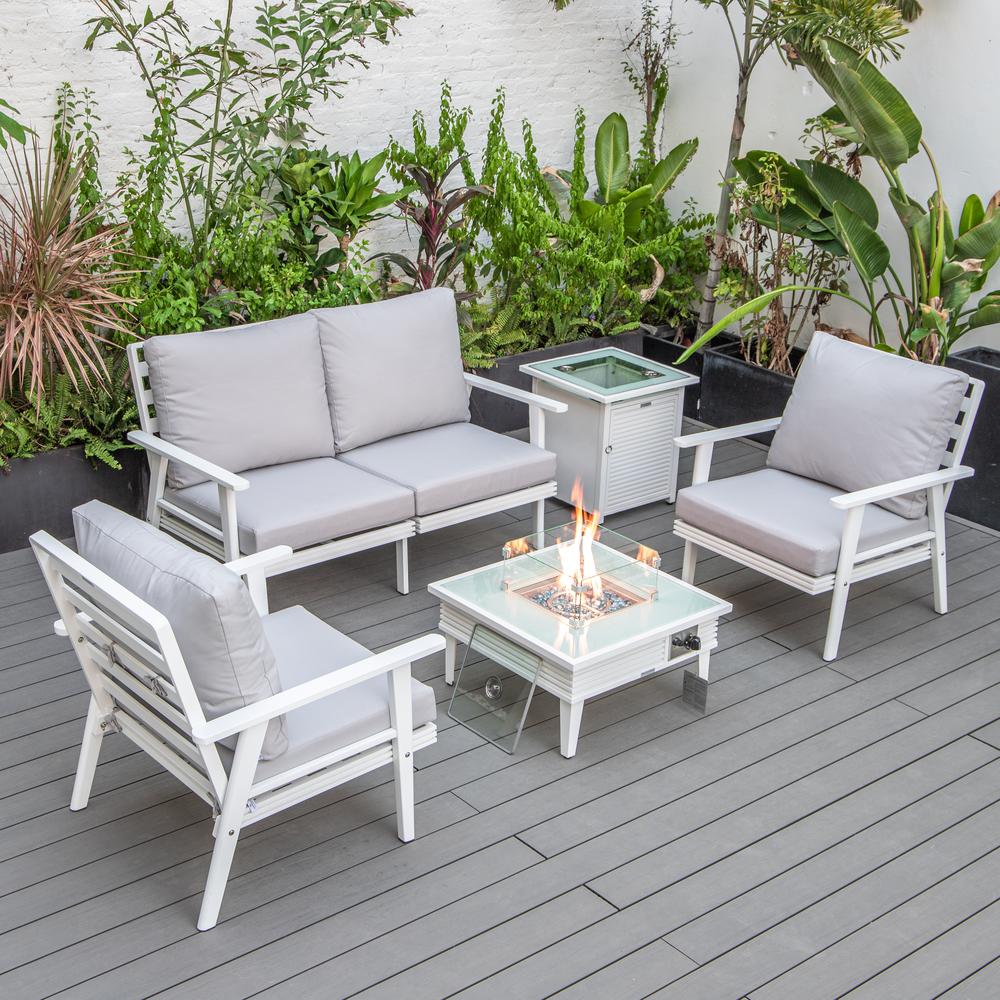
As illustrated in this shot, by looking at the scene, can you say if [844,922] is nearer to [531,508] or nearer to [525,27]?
[531,508]

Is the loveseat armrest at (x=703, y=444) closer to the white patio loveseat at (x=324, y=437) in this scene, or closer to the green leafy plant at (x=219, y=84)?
the white patio loveseat at (x=324, y=437)

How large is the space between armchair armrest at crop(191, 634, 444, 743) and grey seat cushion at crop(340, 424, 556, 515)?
64.0 inches

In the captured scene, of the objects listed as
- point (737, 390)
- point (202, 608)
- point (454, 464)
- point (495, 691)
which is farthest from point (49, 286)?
point (737, 390)

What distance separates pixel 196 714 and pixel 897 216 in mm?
4633

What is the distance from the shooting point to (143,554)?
2.96 meters

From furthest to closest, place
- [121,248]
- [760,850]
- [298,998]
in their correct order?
1. [121,248]
2. [760,850]
3. [298,998]

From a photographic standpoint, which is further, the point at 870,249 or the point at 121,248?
the point at 870,249

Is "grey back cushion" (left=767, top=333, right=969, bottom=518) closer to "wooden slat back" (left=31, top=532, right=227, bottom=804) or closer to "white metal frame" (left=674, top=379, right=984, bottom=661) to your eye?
"white metal frame" (left=674, top=379, right=984, bottom=661)

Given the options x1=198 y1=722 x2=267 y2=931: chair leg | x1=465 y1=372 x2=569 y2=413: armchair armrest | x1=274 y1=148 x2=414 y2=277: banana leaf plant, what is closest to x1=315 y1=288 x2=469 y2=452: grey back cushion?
x1=465 y1=372 x2=569 y2=413: armchair armrest

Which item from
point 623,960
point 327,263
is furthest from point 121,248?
point 623,960

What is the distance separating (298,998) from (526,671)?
130 centimetres

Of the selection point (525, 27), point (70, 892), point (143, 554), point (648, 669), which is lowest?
point (70, 892)

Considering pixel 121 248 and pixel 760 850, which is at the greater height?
pixel 121 248

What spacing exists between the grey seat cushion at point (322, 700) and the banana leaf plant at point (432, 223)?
9.84ft
